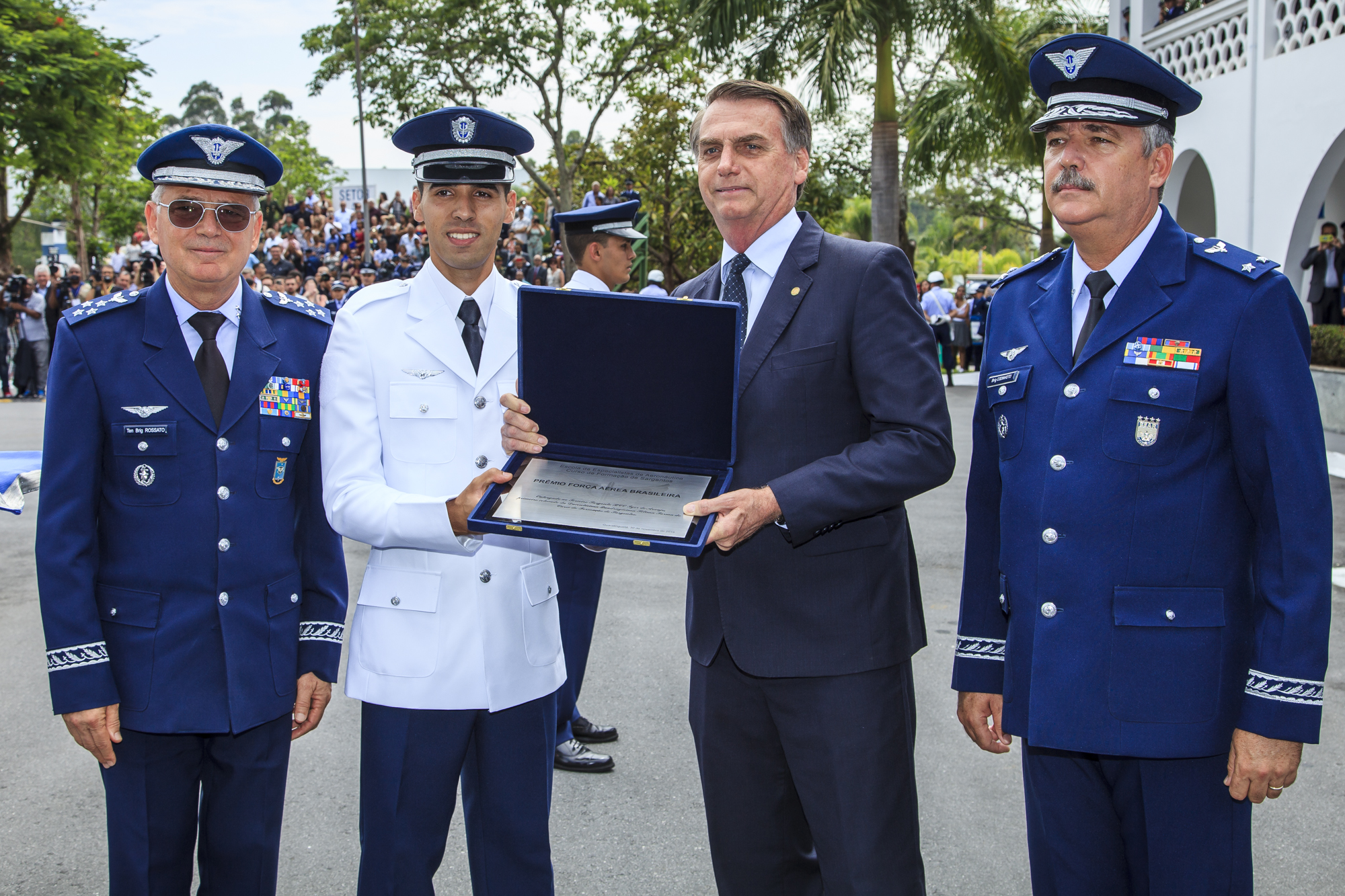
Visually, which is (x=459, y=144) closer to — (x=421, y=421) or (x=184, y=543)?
(x=421, y=421)

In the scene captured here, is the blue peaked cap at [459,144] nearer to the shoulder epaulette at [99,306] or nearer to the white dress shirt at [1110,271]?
the shoulder epaulette at [99,306]

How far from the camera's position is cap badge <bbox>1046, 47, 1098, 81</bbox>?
7.50 ft

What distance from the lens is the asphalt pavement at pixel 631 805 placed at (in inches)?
137

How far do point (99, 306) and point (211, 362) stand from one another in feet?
0.97

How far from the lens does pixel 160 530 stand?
8.42ft

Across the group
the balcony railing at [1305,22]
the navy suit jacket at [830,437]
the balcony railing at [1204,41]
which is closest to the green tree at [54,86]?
the balcony railing at [1204,41]

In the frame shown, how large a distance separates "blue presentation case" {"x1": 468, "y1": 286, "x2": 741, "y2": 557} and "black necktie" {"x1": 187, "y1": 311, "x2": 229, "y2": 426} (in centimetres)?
81

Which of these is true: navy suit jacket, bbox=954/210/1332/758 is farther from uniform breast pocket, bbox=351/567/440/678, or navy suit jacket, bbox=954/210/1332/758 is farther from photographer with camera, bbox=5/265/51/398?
photographer with camera, bbox=5/265/51/398

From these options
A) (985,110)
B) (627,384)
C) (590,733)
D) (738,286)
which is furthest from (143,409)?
(985,110)

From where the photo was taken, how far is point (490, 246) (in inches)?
107

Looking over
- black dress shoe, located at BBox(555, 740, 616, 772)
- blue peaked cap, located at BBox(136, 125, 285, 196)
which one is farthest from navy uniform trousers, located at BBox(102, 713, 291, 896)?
black dress shoe, located at BBox(555, 740, 616, 772)

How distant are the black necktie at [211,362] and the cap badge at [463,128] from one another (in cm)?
77

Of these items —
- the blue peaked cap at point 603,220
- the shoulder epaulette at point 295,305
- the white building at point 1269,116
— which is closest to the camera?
the shoulder epaulette at point 295,305

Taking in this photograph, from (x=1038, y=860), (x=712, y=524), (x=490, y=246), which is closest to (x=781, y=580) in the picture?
(x=712, y=524)
